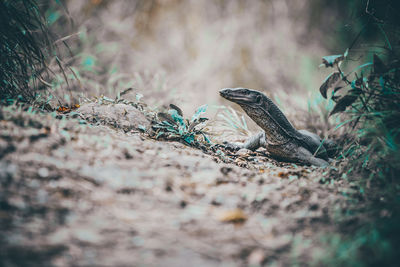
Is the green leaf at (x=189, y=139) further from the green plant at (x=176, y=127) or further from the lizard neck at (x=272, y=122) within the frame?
the lizard neck at (x=272, y=122)

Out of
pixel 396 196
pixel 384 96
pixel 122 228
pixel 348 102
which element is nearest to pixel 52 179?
pixel 122 228

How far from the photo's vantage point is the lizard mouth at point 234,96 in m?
2.62

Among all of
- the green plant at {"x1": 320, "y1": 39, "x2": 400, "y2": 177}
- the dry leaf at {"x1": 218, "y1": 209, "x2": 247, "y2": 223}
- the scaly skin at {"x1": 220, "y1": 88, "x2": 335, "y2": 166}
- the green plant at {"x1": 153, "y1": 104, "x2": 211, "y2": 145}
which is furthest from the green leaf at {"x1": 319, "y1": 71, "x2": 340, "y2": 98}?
the dry leaf at {"x1": 218, "y1": 209, "x2": 247, "y2": 223}

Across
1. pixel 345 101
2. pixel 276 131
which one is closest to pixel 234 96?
pixel 276 131

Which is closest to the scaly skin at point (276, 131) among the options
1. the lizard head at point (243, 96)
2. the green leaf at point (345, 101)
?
the lizard head at point (243, 96)

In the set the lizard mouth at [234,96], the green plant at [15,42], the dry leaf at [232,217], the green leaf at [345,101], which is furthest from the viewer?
the lizard mouth at [234,96]

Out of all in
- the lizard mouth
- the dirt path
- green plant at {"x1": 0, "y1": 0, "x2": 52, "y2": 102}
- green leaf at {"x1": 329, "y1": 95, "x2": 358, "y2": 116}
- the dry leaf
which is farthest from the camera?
the lizard mouth

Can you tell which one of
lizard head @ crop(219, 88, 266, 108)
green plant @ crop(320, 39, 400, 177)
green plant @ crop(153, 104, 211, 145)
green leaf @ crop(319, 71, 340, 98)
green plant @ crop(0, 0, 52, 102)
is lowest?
green plant @ crop(320, 39, 400, 177)

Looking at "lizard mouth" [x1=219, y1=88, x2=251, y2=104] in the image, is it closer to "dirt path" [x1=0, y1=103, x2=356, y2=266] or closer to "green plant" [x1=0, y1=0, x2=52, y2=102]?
"dirt path" [x1=0, y1=103, x2=356, y2=266]

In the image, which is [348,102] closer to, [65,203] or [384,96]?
[384,96]

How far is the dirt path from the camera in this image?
77cm

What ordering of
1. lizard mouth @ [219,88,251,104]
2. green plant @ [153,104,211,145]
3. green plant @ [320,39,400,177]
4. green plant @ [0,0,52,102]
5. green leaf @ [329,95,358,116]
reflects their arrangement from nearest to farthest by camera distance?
green plant @ [320,39,400,177], green leaf @ [329,95,358,116], green plant @ [0,0,52,102], green plant @ [153,104,211,145], lizard mouth @ [219,88,251,104]

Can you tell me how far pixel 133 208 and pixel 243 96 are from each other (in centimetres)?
204

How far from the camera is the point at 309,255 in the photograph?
2.76ft
